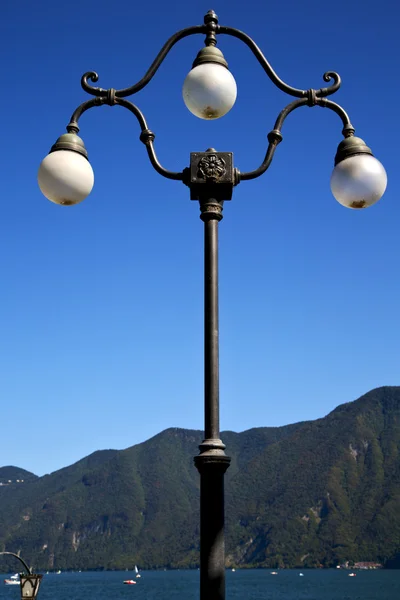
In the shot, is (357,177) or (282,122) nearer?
(357,177)

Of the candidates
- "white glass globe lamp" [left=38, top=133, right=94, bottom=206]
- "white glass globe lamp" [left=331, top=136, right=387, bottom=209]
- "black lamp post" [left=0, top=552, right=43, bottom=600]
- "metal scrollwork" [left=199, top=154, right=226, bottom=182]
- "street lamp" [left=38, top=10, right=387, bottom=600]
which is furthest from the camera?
"black lamp post" [left=0, top=552, right=43, bottom=600]

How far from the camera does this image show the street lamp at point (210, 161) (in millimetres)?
6055

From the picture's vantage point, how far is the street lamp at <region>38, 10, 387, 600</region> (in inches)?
238

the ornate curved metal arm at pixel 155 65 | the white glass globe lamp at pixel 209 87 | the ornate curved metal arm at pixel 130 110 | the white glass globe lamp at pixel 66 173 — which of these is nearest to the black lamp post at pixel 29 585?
the white glass globe lamp at pixel 66 173

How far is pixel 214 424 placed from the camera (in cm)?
560

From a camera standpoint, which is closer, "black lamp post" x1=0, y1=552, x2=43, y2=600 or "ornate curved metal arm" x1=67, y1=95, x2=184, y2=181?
"ornate curved metal arm" x1=67, y1=95, x2=184, y2=181

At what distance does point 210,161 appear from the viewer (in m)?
6.36

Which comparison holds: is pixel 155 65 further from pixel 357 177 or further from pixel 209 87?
pixel 357 177

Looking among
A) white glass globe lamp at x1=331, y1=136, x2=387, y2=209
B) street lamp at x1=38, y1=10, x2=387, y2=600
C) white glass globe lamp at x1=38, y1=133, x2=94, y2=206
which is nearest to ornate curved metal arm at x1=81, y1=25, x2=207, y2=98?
street lamp at x1=38, y1=10, x2=387, y2=600

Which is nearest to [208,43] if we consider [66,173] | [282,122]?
[282,122]

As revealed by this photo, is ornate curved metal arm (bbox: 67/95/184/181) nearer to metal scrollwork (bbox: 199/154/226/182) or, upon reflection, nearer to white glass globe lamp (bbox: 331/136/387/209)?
metal scrollwork (bbox: 199/154/226/182)

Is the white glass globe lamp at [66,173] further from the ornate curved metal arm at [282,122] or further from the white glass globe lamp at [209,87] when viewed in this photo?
the ornate curved metal arm at [282,122]

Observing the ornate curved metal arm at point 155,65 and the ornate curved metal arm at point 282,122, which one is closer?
the ornate curved metal arm at point 282,122

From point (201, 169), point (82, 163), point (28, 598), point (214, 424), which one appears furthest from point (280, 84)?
point (28, 598)
